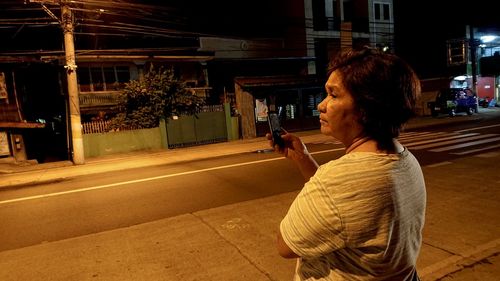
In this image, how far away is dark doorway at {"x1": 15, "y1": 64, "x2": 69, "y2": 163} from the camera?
59.2 ft

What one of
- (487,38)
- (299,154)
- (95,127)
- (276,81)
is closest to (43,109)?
(95,127)

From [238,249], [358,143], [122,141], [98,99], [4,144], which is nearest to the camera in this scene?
[358,143]

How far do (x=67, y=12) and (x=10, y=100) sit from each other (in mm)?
5725

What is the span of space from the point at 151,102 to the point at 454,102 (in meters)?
21.1

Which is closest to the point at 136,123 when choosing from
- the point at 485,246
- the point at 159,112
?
the point at 159,112

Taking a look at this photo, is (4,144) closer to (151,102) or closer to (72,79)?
(72,79)

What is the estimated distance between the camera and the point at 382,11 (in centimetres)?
3353

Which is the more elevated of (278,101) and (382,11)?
(382,11)

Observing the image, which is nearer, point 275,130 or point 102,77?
point 275,130

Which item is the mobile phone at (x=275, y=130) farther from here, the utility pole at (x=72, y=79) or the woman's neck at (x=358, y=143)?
the utility pole at (x=72, y=79)

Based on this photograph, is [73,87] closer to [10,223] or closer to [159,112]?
[159,112]

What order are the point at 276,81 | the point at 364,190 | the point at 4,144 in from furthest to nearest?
the point at 276,81
the point at 4,144
the point at 364,190

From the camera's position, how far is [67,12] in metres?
13.9

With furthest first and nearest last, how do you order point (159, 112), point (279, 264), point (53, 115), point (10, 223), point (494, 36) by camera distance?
point (494, 36), point (53, 115), point (159, 112), point (10, 223), point (279, 264)
